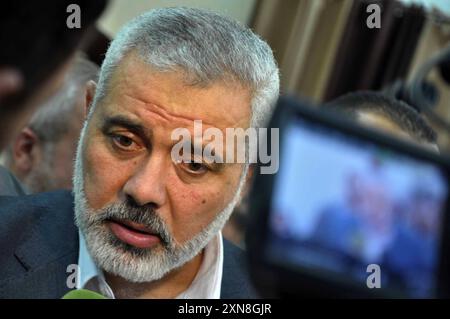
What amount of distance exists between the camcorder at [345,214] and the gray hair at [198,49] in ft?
3.41

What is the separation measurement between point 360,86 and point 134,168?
220 centimetres

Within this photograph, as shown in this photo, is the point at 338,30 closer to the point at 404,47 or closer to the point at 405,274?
the point at 404,47

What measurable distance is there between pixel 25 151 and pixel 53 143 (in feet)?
0.41

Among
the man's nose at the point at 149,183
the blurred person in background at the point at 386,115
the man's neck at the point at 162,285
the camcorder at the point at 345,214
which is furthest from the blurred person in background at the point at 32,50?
the blurred person in background at the point at 386,115

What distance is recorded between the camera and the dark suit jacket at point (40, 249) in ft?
5.89

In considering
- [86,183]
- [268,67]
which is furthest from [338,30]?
[86,183]

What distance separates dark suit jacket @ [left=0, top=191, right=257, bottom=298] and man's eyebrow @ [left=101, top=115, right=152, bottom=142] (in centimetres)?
29

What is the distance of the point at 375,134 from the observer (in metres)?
0.79

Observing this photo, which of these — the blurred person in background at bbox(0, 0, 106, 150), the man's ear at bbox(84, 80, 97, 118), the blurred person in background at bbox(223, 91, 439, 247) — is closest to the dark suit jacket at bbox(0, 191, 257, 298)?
the man's ear at bbox(84, 80, 97, 118)

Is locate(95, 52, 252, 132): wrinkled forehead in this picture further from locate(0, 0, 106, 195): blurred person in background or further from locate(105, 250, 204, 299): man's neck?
locate(0, 0, 106, 195): blurred person in background

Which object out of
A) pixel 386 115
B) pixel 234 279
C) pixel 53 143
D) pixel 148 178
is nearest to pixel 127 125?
pixel 148 178

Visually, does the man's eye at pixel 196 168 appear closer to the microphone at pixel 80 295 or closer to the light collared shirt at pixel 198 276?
the light collared shirt at pixel 198 276

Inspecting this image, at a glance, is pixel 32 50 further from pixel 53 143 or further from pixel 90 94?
pixel 53 143

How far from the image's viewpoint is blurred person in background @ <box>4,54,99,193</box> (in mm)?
2713
